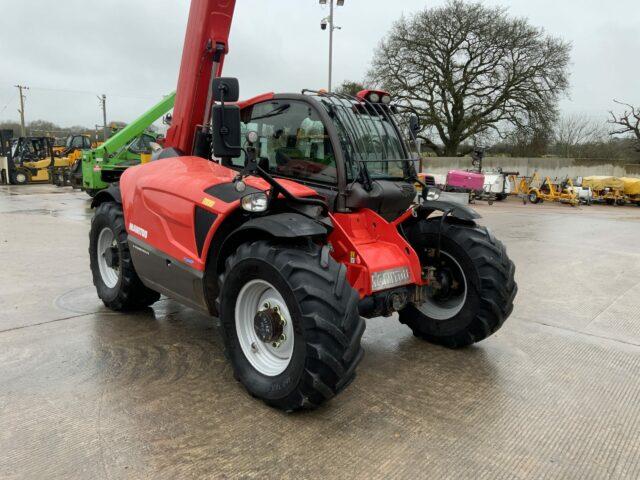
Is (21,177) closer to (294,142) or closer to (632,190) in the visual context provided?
(294,142)

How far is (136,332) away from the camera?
4.54 metres

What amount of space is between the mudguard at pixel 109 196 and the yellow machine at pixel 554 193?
20459mm

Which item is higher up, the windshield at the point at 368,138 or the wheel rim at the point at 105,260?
the windshield at the point at 368,138

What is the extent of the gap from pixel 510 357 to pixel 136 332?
3243mm

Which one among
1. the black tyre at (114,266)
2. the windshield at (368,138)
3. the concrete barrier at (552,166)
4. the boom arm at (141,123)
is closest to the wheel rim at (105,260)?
the black tyre at (114,266)

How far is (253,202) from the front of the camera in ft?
10.7

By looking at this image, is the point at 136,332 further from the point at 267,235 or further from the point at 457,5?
the point at 457,5

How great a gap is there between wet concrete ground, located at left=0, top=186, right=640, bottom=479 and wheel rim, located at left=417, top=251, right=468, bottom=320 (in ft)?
1.03

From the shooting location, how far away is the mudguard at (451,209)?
4209mm

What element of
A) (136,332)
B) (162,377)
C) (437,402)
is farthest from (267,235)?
(136,332)

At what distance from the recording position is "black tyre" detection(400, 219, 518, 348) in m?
4.03

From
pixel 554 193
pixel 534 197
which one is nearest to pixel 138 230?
pixel 534 197

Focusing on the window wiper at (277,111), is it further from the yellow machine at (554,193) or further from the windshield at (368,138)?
the yellow machine at (554,193)

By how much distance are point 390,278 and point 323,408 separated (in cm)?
104
